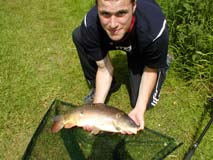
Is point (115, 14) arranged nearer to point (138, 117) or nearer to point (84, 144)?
point (138, 117)

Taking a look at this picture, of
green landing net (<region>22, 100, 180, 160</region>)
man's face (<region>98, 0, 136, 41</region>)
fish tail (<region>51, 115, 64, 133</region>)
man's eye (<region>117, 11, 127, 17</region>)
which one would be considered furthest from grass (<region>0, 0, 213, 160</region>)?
man's eye (<region>117, 11, 127, 17</region>)

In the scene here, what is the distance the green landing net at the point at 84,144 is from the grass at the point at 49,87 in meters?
0.55

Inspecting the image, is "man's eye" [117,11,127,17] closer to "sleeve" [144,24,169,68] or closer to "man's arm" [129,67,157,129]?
"sleeve" [144,24,169,68]

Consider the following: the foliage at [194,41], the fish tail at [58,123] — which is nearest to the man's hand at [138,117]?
the fish tail at [58,123]

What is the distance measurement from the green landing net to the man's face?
0.71m

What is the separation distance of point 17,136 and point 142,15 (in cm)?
165

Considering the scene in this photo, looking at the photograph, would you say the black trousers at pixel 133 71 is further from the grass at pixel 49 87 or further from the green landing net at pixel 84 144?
the green landing net at pixel 84 144

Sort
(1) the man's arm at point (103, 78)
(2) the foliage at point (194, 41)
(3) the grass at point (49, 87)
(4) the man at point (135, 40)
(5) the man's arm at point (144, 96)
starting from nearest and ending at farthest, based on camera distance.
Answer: (4) the man at point (135, 40), (5) the man's arm at point (144, 96), (1) the man's arm at point (103, 78), (3) the grass at point (49, 87), (2) the foliage at point (194, 41)

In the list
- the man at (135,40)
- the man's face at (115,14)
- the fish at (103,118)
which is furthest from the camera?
the man at (135,40)

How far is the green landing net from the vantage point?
2.94 metres

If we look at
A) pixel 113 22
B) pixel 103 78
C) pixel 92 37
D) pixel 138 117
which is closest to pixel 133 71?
pixel 103 78

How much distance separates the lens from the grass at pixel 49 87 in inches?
144

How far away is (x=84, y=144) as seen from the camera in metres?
3.13

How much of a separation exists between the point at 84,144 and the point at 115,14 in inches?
45.3
